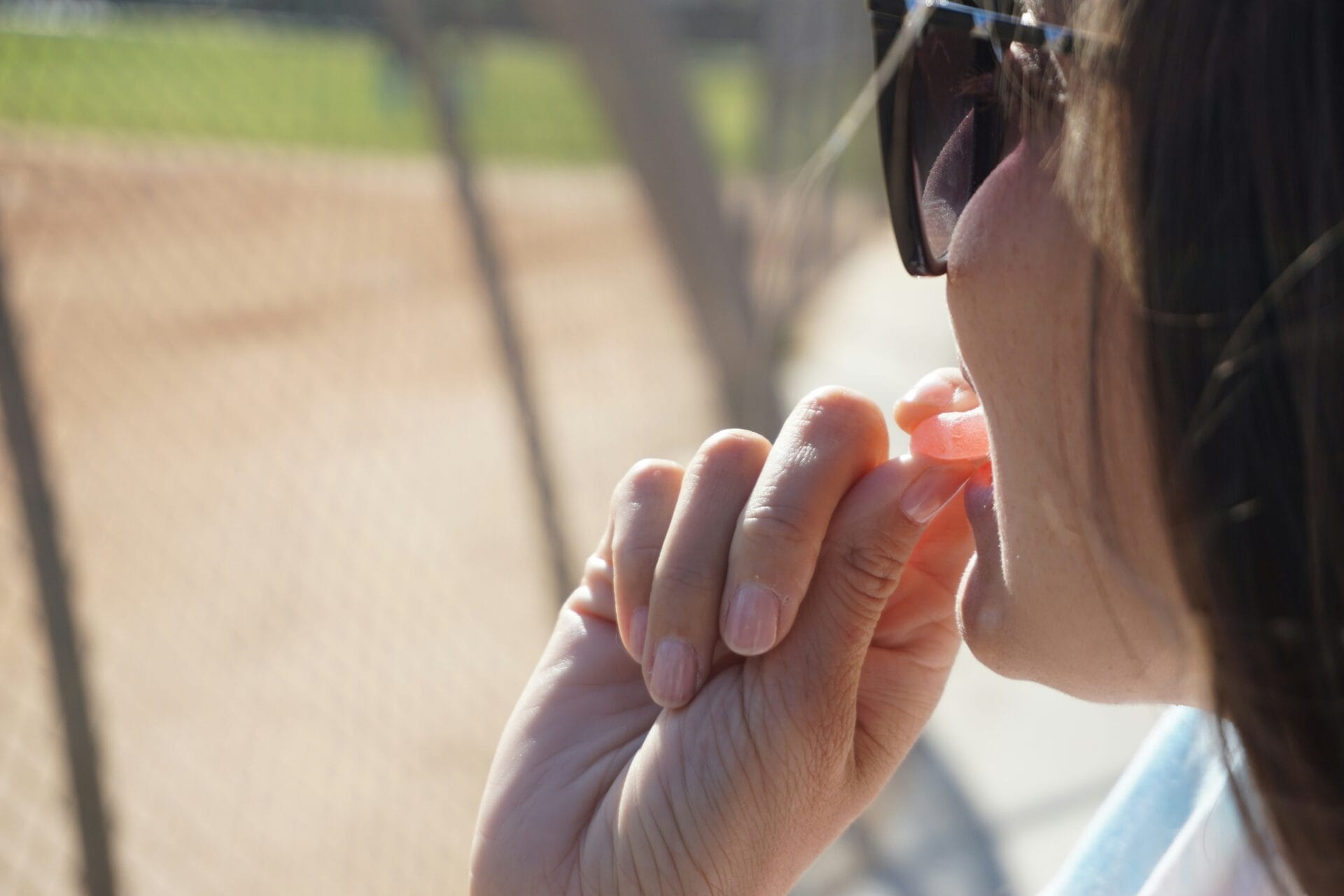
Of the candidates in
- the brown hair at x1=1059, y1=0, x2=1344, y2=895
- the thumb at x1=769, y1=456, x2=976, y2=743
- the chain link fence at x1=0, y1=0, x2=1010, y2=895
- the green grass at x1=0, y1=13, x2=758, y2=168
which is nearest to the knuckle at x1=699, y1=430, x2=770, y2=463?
the thumb at x1=769, y1=456, x2=976, y2=743

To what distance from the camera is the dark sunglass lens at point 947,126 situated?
975 mm

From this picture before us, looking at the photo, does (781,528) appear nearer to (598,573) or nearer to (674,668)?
(674,668)

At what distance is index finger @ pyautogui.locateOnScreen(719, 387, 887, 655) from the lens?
3.67ft

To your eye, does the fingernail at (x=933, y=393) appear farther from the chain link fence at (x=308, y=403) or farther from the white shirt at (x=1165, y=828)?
the chain link fence at (x=308, y=403)

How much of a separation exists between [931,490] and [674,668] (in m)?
0.31

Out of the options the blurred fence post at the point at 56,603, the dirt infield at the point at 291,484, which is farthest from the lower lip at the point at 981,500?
the dirt infield at the point at 291,484

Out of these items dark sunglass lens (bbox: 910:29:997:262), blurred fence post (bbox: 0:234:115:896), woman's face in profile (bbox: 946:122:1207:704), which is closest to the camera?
woman's face in profile (bbox: 946:122:1207:704)

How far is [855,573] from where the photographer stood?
3.80 ft

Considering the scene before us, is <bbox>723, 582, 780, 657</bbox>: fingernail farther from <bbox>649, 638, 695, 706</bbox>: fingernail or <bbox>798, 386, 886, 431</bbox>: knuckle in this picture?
<bbox>798, 386, 886, 431</bbox>: knuckle

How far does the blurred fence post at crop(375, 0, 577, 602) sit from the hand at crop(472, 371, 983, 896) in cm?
232

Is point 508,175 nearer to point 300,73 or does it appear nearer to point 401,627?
point 300,73

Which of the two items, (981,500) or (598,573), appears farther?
(598,573)

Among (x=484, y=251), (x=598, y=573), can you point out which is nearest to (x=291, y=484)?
(x=484, y=251)

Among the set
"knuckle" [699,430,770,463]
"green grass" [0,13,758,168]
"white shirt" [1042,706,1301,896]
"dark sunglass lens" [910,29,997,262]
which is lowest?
"white shirt" [1042,706,1301,896]
